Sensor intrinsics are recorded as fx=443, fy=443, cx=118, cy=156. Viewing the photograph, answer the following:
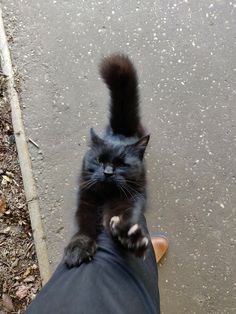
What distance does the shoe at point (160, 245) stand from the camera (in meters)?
2.30

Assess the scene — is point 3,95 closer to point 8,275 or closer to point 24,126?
point 24,126

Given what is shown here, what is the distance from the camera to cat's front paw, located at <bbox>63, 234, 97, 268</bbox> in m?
1.70

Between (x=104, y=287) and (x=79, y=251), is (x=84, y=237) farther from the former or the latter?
(x=104, y=287)

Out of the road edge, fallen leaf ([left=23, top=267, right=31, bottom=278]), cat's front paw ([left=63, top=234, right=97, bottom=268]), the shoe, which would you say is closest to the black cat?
cat's front paw ([left=63, top=234, right=97, bottom=268])

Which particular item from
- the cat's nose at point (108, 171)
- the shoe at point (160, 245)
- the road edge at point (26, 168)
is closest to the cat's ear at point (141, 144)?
the cat's nose at point (108, 171)

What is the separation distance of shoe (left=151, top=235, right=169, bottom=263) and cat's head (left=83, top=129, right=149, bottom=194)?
54cm

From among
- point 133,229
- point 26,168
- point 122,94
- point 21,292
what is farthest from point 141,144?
point 21,292

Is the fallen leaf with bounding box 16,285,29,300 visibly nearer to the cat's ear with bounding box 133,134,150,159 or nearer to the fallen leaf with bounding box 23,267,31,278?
the fallen leaf with bounding box 23,267,31,278

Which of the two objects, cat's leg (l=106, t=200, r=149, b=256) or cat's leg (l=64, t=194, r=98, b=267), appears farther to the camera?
cat's leg (l=64, t=194, r=98, b=267)

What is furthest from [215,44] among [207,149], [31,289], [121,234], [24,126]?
[31,289]

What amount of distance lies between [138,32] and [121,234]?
4.34 feet

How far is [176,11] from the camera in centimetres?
245

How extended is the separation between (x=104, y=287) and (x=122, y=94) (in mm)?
859

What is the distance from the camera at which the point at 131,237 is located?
1559mm
